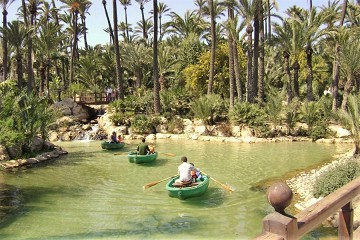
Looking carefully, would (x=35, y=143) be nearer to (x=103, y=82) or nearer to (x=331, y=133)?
(x=331, y=133)

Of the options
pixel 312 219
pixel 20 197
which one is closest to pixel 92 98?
pixel 20 197

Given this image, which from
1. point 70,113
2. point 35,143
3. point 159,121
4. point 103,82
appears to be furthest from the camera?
point 103,82

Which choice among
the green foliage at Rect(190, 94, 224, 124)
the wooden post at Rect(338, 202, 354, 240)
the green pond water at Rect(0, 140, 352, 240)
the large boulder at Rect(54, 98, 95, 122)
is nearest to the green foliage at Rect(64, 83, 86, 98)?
the large boulder at Rect(54, 98, 95, 122)

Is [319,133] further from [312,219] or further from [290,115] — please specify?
[312,219]

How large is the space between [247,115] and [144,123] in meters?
8.04

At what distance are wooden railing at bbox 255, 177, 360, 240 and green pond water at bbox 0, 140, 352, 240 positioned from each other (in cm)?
572

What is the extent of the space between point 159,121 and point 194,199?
17900 millimetres

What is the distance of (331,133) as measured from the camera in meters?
24.5

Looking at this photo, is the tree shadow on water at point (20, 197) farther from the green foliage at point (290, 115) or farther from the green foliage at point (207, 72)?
the green foliage at point (207, 72)

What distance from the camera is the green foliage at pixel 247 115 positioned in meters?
25.8

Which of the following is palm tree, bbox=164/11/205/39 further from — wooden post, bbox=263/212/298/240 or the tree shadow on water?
wooden post, bbox=263/212/298/240

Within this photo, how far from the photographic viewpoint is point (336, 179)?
34.7 ft

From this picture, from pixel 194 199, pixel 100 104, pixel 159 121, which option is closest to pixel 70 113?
pixel 100 104

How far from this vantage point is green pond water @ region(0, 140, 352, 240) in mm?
9234
